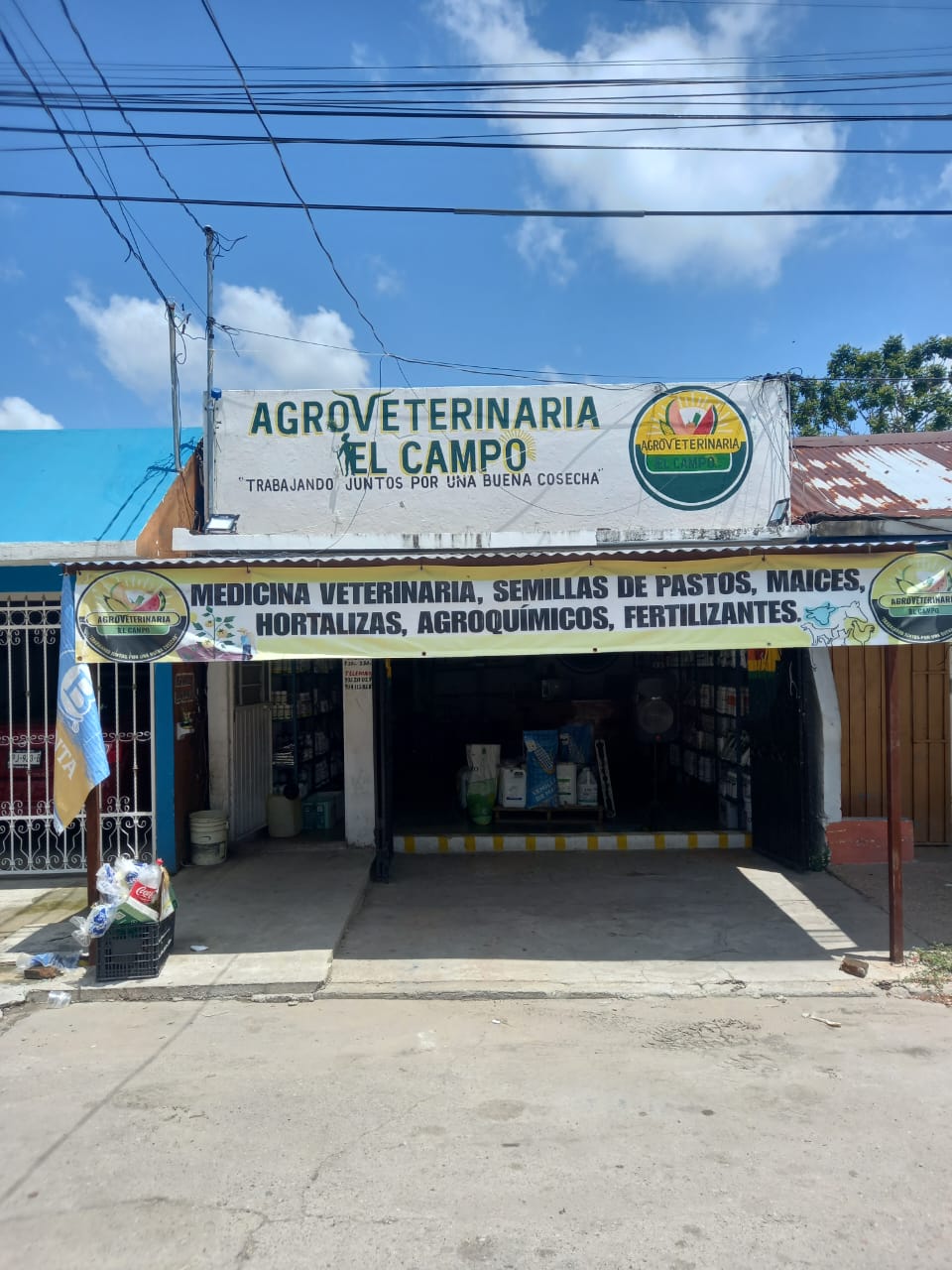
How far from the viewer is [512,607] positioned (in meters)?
6.29

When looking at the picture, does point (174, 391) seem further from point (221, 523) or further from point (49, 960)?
point (49, 960)

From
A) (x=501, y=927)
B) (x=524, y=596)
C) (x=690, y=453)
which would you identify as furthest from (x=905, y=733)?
(x=524, y=596)

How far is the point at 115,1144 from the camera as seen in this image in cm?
394

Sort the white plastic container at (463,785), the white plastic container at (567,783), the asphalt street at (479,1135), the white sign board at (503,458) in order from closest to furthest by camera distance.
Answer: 1. the asphalt street at (479,1135)
2. the white sign board at (503,458)
3. the white plastic container at (567,783)
4. the white plastic container at (463,785)

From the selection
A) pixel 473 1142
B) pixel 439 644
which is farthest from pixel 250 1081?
pixel 439 644

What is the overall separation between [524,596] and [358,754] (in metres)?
3.75

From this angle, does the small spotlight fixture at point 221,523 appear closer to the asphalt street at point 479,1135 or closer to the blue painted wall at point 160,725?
the blue painted wall at point 160,725

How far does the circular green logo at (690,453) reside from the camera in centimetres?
915

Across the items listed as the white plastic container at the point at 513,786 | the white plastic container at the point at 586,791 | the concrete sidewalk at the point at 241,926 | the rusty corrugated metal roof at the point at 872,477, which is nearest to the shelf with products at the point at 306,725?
the concrete sidewalk at the point at 241,926

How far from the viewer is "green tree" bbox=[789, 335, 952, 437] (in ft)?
78.0

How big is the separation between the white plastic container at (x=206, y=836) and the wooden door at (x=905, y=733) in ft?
21.3

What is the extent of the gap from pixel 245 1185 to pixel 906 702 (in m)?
8.13

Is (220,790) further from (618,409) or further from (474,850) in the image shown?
(618,409)

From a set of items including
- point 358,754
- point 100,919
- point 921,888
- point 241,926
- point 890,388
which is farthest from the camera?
point 890,388
